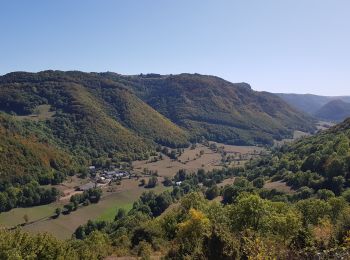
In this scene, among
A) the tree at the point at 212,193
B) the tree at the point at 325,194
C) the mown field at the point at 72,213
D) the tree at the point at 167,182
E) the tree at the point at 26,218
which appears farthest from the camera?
the tree at the point at 167,182

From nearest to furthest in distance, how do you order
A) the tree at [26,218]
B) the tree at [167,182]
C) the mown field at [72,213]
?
the mown field at [72,213] → the tree at [26,218] → the tree at [167,182]

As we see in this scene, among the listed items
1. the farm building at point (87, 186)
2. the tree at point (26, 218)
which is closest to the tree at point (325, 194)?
the tree at point (26, 218)

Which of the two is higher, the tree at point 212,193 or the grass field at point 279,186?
the grass field at point 279,186

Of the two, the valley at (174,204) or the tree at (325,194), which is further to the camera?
the tree at (325,194)

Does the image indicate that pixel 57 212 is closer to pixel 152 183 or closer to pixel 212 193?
pixel 212 193

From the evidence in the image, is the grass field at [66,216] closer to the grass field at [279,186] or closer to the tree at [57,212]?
the tree at [57,212]

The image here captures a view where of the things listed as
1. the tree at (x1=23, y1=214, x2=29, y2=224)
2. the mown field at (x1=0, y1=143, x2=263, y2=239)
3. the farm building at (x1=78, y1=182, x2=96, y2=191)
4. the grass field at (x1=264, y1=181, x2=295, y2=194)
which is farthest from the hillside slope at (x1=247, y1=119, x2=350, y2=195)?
the tree at (x1=23, y1=214, x2=29, y2=224)

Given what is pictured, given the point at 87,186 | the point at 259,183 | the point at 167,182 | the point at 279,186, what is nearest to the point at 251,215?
the point at 279,186

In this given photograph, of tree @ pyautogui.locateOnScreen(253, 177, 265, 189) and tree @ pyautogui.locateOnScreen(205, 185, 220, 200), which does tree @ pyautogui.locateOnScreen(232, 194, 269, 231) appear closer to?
tree @ pyautogui.locateOnScreen(253, 177, 265, 189)

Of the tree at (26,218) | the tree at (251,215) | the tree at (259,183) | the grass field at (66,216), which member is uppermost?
the tree at (251,215)

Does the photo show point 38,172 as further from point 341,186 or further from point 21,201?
point 341,186

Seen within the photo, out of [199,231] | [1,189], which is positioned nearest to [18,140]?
[1,189]
